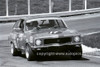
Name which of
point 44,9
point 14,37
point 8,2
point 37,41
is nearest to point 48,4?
point 44,9

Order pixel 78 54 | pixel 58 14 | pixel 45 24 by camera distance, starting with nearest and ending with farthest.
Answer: pixel 78 54, pixel 45 24, pixel 58 14

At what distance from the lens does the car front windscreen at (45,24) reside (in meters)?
14.0

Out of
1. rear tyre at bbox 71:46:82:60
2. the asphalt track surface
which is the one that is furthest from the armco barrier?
rear tyre at bbox 71:46:82:60

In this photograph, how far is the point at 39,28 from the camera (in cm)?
1381

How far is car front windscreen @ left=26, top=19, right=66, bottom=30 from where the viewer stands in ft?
46.0

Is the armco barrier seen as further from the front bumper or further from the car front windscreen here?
the front bumper

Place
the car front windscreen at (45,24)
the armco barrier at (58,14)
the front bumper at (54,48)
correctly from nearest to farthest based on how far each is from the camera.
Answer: the front bumper at (54,48) < the car front windscreen at (45,24) < the armco barrier at (58,14)

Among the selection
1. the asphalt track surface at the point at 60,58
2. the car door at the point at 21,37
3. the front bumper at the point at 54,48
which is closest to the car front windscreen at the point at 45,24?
the car door at the point at 21,37

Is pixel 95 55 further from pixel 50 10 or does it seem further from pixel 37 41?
pixel 50 10

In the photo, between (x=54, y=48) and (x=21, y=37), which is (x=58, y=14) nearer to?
(x=21, y=37)

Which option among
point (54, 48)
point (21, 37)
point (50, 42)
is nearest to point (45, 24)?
point (21, 37)

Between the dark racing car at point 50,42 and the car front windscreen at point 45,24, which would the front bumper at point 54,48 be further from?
the car front windscreen at point 45,24

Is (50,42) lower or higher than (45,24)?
lower

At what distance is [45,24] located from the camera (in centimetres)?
1427
